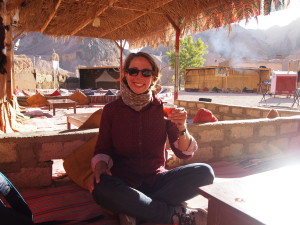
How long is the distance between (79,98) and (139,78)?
34.3 ft

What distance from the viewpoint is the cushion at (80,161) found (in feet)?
8.46

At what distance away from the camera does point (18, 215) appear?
1.60 m

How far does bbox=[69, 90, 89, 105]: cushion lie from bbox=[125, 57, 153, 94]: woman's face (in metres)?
10.2

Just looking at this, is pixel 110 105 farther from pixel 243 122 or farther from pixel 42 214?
pixel 243 122

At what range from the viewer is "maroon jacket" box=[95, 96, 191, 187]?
1943 mm

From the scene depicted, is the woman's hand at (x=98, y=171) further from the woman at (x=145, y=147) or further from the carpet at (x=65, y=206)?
the carpet at (x=65, y=206)

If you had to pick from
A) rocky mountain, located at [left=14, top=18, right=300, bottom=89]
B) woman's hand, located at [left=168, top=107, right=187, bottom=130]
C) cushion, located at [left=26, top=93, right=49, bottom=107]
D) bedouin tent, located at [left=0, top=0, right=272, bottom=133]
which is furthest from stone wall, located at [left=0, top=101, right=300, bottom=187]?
rocky mountain, located at [left=14, top=18, right=300, bottom=89]

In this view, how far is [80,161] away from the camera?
102 inches

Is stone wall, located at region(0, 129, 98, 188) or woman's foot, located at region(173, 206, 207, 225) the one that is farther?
stone wall, located at region(0, 129, 98, 188)

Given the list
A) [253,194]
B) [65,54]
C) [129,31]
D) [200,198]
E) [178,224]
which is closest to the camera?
[253,194]

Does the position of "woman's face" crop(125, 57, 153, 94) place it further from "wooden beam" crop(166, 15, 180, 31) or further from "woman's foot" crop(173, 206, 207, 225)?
"wooden beam" crop(166, 15, 180, 31)

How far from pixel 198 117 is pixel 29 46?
69.2m

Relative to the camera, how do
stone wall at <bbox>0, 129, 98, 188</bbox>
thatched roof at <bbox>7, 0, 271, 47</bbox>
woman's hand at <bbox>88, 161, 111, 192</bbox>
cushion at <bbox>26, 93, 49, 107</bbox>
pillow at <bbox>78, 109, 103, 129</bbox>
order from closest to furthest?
woman's hand at <bbox>88, 161, 111, 192</bbox>
stone wall at <bbox>0, 129, 98, 188</bbox>
pillow at <bbox>78, 109, 103, 129</bbox>
thatched roof at <bbox>7, 0, 271, 47</bbox>
cushion at <bbox>26, 93, 49, 107</bbox>

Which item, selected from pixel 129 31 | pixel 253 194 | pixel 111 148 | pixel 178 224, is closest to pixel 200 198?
pixel 178 224
